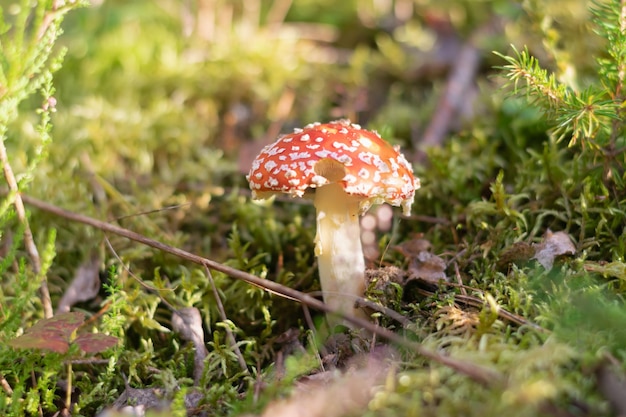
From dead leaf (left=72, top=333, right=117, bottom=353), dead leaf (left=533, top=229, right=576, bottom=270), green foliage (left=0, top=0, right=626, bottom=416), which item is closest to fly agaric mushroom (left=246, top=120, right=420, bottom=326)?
green foliage (left=0, top=0, right=626, bottom=416)

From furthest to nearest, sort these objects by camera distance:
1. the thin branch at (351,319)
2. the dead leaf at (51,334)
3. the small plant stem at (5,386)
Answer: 1. the small plant stem at (5,386)
2. the dead leaf at (51,334)
3. the thin branch at (351,319)

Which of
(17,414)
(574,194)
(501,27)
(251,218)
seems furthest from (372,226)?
(501,27)

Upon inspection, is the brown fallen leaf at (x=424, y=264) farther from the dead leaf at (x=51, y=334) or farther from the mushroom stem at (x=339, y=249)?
the dead leaf at (x=51, y=334)

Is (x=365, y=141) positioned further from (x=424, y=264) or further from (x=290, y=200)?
(x=290, y=200)

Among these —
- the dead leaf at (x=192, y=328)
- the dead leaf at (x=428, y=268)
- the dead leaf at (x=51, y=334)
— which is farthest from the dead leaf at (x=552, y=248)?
the dead leaf at (x=51, y=334)

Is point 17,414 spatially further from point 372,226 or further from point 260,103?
point 260,103

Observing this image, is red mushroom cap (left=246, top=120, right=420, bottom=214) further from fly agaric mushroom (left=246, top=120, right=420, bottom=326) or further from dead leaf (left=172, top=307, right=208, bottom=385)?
dead leaf (left=172, top=307, right=208, bottom=385)
